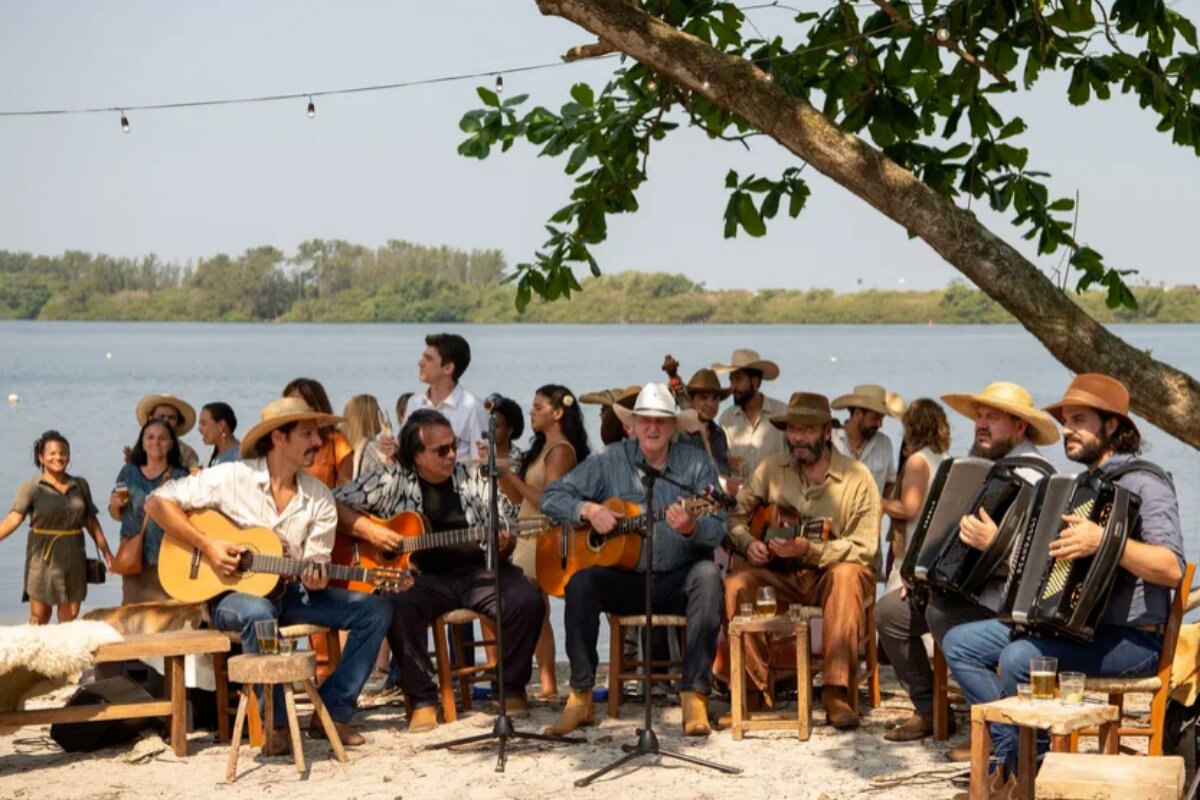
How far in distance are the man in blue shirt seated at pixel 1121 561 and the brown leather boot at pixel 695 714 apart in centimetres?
160

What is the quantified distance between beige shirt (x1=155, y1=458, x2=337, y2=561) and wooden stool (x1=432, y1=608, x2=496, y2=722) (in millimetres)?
678

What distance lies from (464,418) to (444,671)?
1.53m

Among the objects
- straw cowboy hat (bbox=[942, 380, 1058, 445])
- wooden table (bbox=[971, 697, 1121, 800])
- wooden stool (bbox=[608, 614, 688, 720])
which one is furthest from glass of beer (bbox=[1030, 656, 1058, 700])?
wooden stool (bbox=[608, 614, 688, 720])

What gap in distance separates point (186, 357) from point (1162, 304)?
53362 mm

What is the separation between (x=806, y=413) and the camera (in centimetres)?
862

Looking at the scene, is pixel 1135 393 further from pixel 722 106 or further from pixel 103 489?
pixel 103 489

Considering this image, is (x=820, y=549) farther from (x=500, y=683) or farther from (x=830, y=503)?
(x=500, y=683)

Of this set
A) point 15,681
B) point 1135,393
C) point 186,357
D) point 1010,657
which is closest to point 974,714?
point 1010,657

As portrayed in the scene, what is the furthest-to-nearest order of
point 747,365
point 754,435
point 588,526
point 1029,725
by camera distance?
point 747,365 → point 754,435 → point 588,526 → point 1029,725

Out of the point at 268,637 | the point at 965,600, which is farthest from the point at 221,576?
the point at 965,600

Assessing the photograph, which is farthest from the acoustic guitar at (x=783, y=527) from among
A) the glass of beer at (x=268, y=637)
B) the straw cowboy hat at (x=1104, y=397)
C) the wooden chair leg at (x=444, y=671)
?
the glass of beer at (x=268, y=637)

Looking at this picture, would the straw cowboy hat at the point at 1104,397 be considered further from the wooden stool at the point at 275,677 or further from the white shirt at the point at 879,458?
the wooden stool at the point at 275,677

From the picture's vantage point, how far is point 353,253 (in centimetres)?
10419

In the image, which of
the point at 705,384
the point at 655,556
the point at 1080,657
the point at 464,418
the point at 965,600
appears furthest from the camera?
the point at 705,384
